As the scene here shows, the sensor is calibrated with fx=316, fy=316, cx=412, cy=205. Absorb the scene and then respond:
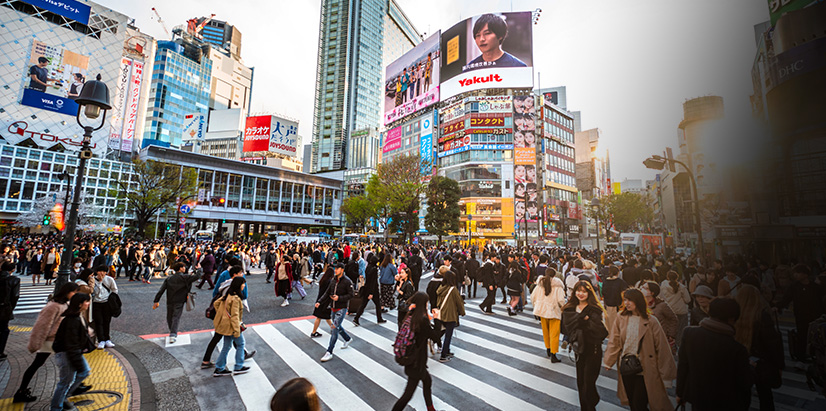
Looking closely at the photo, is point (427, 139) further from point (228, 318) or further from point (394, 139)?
point (228, 318)

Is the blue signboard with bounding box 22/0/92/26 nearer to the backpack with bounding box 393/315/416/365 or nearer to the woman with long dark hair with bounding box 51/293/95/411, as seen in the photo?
the woman with long dark hair with bounding box 51/293/95/411

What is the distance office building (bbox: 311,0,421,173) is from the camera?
303ft

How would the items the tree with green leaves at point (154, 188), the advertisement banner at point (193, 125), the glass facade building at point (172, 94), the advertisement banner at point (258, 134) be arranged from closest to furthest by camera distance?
the tree with green leaves at point (154, 188) < the advertisement banner at point (258, 134) < the glass facade building at point (172, 94) < the advertisement banner at point (193, 125)

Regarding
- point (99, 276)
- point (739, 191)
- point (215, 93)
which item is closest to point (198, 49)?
point (215, 93)

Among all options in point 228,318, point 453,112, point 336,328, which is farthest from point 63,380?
point 453,112

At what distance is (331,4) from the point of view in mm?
96438

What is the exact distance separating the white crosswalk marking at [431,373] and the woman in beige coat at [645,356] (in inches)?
35.0

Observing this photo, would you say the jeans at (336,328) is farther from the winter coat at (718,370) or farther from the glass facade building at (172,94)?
the glass facade building at (172,94)

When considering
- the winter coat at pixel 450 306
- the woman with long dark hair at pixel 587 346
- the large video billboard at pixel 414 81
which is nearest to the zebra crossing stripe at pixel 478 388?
the woman with long dark hair at pixel 587 346

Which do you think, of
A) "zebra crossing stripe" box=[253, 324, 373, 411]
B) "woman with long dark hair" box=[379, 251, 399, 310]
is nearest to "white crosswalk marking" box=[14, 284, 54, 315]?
"zebra crossing stripe" box=[253, 324, 373, 411]

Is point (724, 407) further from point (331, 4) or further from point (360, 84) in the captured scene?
point (331, 4)

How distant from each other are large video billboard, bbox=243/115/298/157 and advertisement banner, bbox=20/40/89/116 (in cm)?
2329

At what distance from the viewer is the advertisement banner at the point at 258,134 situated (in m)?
59.8

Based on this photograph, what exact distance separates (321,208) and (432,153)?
30.9m
